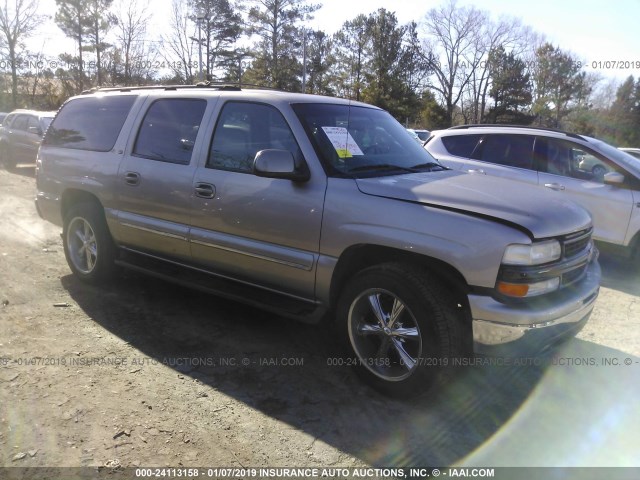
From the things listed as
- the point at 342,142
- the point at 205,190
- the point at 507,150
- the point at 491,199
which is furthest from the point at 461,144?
the point at 205,190

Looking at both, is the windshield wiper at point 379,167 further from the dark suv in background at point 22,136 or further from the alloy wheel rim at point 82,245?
the dark suv in background at point 22,136

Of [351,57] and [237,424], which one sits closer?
[237,424]

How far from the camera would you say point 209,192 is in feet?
13.1

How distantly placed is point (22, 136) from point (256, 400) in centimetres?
1468

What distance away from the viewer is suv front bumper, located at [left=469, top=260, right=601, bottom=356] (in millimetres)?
2816

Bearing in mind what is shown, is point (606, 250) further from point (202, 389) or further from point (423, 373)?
point (202, 389)

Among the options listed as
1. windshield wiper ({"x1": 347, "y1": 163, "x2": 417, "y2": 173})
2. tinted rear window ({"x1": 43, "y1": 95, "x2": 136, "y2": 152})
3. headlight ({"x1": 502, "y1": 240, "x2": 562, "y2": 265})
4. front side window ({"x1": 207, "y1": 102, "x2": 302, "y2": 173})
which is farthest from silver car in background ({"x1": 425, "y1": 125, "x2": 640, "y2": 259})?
tinted rear window ({"x1": 43, "y1": 95, "x2": 136, "y2": 152})

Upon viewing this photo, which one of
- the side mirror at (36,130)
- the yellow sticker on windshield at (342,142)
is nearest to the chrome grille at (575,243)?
the yellow sticker on windshield at (342,142)

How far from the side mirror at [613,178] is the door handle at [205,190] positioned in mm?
5011

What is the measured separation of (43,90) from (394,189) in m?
45.4

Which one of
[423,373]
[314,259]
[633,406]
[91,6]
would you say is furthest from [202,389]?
[91,6]

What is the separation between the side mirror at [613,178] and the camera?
620 centimetres

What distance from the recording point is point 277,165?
3.37m

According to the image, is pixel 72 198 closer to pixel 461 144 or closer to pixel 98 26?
pixel 461 144
